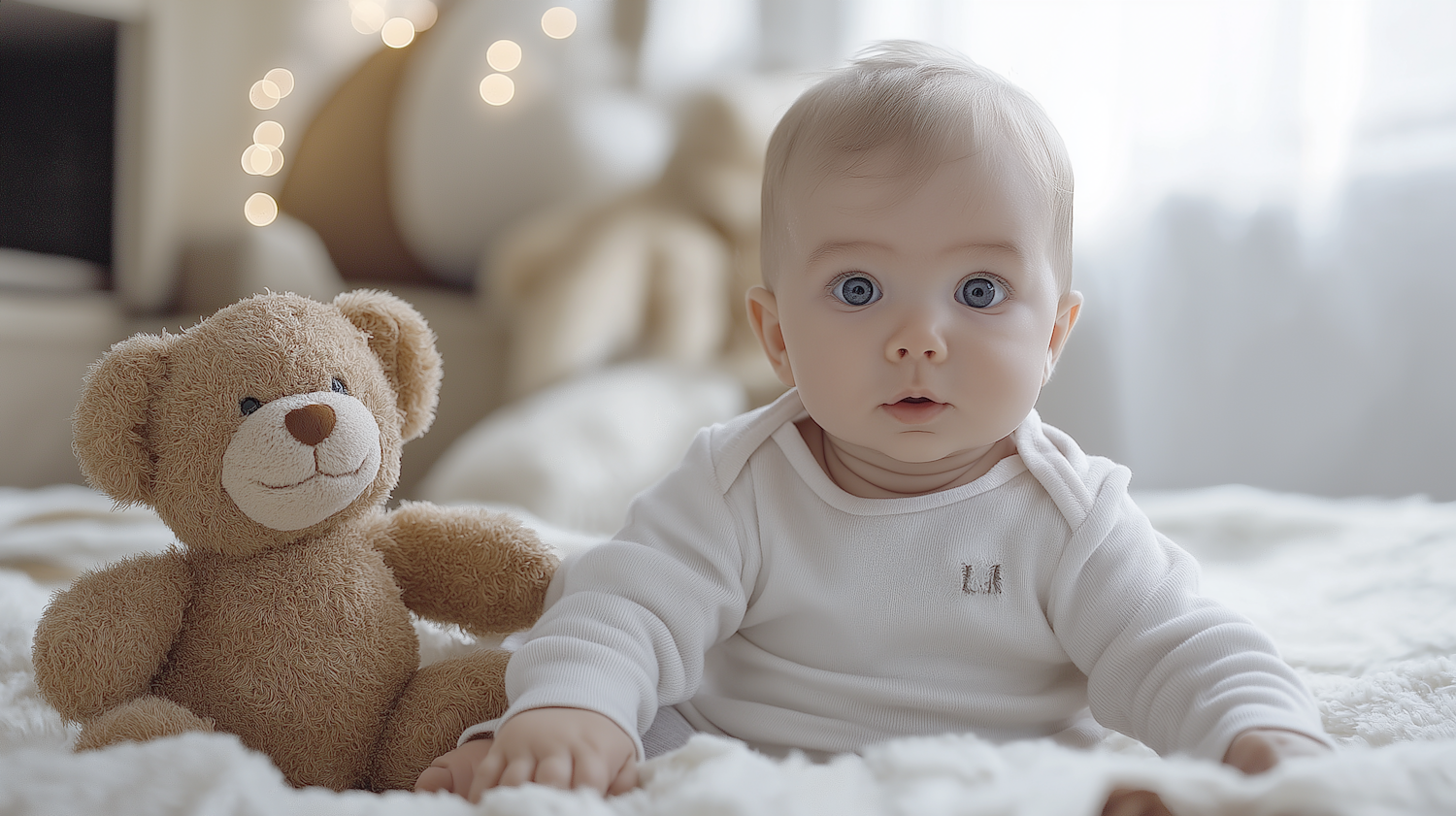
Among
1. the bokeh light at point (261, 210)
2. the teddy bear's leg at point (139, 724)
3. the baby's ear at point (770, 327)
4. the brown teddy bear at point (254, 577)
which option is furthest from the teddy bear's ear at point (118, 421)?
the bokeh light at point (261, 210)

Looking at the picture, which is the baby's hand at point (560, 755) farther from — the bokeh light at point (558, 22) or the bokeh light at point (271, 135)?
the bokeh light at point (271, 135)

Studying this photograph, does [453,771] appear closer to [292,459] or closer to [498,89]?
[292,459]

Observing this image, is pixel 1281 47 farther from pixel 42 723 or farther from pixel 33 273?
pixel 33 273

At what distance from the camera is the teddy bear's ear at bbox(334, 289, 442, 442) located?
624 millimetres

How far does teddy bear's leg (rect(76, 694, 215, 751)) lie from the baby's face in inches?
14.4

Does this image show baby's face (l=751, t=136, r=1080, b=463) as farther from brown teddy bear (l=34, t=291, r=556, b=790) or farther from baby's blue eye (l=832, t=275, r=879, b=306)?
brown teddy bear (l=34, t=291, r=556, b=790)

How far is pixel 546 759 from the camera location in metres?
0.50

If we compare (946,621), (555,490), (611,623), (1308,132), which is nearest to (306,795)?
(611,623)

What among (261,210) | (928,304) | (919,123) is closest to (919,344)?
(928,304)

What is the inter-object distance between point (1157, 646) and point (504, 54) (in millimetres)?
1683

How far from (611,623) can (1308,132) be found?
4.66 feet

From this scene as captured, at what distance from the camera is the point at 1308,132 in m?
1.57

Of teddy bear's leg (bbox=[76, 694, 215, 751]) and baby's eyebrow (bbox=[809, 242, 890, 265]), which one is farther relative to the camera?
baby's eyebrow (bbox=[809, 242, 890, 265])

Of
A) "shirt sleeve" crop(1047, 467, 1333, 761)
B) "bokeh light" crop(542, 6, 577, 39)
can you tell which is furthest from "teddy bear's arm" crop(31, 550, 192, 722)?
"bokeh light" crop(542, 6, 577, 39)
